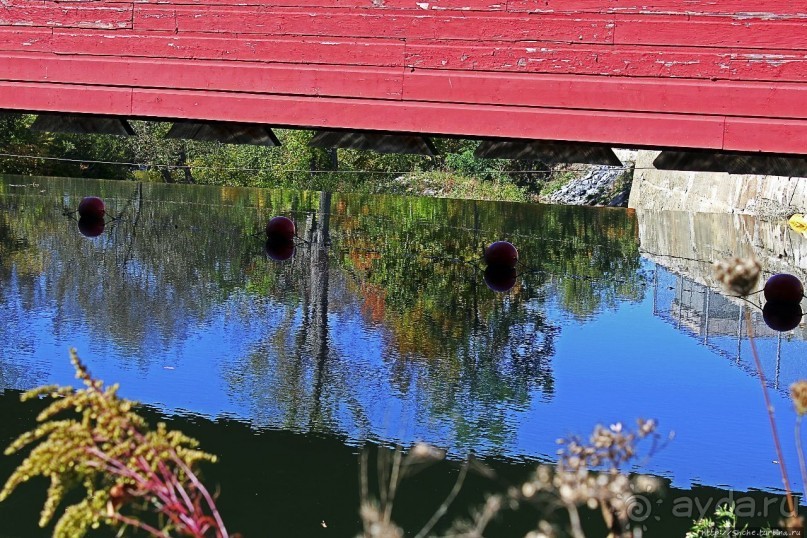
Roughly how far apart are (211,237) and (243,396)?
1483cm

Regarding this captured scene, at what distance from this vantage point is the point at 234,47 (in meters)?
6.14

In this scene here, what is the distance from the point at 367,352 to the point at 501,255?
24.5ft

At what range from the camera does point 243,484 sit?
8.20m

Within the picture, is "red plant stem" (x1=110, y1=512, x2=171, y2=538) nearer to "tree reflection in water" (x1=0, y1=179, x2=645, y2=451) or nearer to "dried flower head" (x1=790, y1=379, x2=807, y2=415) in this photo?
"dried flower head" (x1=790, y1=379, x2=807, y2=415)

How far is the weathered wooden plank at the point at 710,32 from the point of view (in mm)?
5570

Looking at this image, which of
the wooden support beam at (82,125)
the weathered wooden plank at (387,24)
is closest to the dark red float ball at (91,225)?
the wooden support beam at (82,125)

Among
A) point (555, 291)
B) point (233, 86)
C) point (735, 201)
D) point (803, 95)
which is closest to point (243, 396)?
point (233, 86)

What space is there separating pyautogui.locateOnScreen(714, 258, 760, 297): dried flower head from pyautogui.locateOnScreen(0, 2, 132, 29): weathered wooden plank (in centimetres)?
469

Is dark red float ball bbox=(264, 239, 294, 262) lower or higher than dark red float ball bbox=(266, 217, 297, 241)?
lower

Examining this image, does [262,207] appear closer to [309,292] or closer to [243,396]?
[309,292]

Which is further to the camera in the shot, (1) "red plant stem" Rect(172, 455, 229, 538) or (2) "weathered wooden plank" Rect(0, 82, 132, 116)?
(2) "weathered wooden plank" Rect(0, 82, 132, 116)

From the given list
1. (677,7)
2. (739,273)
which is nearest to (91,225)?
(677,7)

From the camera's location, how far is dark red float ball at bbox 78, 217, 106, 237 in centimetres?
2522

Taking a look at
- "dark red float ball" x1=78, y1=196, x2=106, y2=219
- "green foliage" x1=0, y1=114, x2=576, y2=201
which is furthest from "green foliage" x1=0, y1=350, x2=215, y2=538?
"green foliage" x1=0, y1=114, x2=576, y2=201
